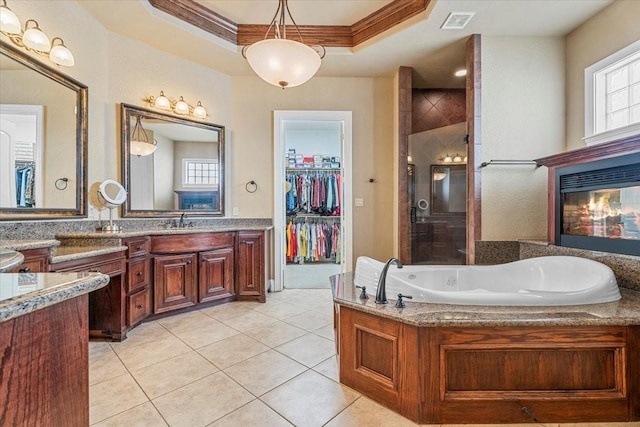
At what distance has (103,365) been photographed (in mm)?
1939

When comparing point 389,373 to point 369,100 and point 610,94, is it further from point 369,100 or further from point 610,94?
point 369,100

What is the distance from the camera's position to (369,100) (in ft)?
11.8

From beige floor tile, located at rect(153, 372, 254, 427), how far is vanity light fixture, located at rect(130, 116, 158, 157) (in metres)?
2.32

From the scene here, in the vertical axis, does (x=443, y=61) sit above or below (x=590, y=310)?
above

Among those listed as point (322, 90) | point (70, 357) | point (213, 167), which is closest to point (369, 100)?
point (322, 90)

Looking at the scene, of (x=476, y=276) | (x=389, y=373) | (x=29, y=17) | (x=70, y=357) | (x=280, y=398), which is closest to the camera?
(x=70, y=357)

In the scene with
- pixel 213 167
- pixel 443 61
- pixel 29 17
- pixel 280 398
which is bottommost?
pixel 280 398

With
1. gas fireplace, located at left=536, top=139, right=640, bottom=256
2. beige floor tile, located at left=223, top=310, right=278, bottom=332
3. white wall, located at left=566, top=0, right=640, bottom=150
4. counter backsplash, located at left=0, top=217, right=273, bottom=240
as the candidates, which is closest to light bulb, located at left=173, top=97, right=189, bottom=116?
counter backsplash, located at left=0, top=217, right=273, bottom=240

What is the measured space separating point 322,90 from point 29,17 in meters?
2.61

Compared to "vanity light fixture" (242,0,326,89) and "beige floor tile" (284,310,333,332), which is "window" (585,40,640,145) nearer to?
"vanity light fixture" (242,0,326,89)

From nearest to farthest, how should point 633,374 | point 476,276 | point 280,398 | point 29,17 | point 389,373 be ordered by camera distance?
1. point 633,374
2. point 389,373
3. point 280,398
4. point 29,17
5. point 476,276

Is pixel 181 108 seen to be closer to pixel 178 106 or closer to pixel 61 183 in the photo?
pixel 178 106

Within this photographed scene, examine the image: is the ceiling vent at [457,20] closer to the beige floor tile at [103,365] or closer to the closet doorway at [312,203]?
the closet doorway at [312,203]

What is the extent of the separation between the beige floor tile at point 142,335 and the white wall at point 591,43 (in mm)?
4036
